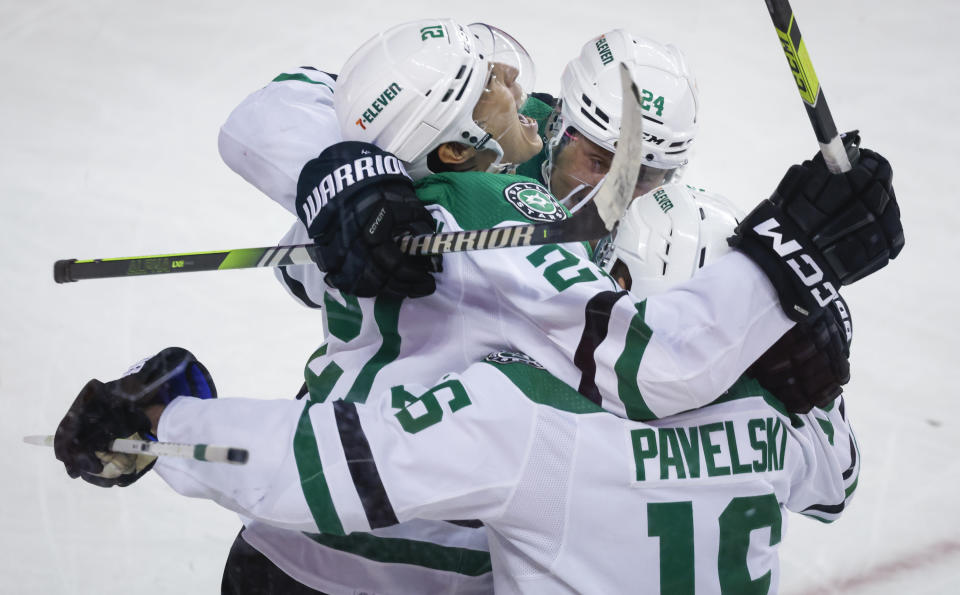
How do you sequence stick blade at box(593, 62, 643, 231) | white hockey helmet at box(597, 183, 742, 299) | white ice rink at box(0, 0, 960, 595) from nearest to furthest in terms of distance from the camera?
stick blade at box(593, 62, 643, 231)
white hockey helmet at box(597, 183, 742, 299)
white ice rink at box(0, 0, 960, 595)

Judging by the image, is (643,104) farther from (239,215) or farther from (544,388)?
(239,215)

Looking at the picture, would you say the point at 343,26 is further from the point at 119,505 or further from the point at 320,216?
the point at 320,216

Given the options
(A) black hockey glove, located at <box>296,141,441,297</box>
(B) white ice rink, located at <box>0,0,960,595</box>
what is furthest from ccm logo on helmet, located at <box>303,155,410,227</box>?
(B) white ice rink, located at <box>0,0,960,595</box>

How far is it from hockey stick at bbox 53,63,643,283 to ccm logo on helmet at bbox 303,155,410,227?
0.31 feet

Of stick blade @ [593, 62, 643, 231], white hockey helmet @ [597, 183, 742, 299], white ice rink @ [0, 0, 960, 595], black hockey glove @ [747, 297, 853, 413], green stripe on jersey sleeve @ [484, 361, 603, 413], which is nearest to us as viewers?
stick blade @ [593, 62, 643, 231]

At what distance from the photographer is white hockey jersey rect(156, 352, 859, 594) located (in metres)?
1.98

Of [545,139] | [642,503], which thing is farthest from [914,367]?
[642,503]

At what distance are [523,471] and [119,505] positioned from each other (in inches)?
74.5

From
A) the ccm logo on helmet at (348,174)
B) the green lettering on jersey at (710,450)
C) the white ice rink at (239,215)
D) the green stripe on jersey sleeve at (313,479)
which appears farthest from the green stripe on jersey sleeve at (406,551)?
the white ice rink at (239,215)

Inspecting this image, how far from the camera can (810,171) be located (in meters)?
1.90

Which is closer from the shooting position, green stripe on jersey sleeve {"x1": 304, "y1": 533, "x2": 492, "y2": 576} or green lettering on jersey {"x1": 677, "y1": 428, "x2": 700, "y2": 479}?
green lettering on jersey {"x1": 677, "y1": 428, "x2": 700, "y2": 479}

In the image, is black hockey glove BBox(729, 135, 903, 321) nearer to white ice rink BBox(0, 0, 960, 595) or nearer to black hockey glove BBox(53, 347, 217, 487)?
black hockey glove BBox(53, 347, 217, 487)

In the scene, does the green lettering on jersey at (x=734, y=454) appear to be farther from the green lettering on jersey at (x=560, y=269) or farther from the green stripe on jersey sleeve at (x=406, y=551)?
the green stripe on jersey sleeve at (x=406, y=551)

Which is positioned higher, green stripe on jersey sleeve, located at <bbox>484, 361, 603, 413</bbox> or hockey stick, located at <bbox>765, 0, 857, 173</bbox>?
hockey stick, located at <bbox>765, 0, 857, 173</bbox>
